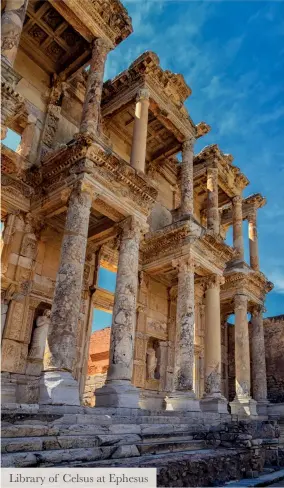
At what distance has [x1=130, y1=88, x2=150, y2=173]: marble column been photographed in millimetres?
11992

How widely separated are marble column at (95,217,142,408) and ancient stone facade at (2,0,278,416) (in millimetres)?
34

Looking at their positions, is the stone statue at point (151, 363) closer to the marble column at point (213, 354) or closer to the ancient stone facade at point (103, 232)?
the ancient stone facade at point (103, 232)

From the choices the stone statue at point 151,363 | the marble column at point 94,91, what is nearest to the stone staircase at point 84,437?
the stone statue at point 151,363

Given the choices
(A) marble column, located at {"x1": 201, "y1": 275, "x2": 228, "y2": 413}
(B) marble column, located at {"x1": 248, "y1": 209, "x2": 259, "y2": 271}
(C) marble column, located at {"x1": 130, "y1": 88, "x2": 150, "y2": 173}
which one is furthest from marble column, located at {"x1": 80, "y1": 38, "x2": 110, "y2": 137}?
(B) marble column, located at {"x1": 248, "y1": 209, "x2": 259, "y2": 271}

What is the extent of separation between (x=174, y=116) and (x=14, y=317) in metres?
9.30

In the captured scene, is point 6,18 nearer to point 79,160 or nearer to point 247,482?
point 79,160

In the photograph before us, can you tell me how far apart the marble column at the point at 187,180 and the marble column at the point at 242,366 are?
205 inches

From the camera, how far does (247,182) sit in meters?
19.5

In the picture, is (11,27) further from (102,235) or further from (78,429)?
(78,429)

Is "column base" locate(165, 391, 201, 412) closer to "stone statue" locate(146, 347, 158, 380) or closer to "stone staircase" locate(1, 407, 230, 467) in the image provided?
"stone staircase" locate(1, 407, 230, 467)

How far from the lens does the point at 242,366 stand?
15539mm

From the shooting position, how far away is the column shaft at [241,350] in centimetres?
1530

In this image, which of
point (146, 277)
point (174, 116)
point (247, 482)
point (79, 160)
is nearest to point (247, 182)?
point (174, 116)

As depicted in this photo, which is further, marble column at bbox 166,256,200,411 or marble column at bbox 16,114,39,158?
marble column at bbox 16,114,39,158
